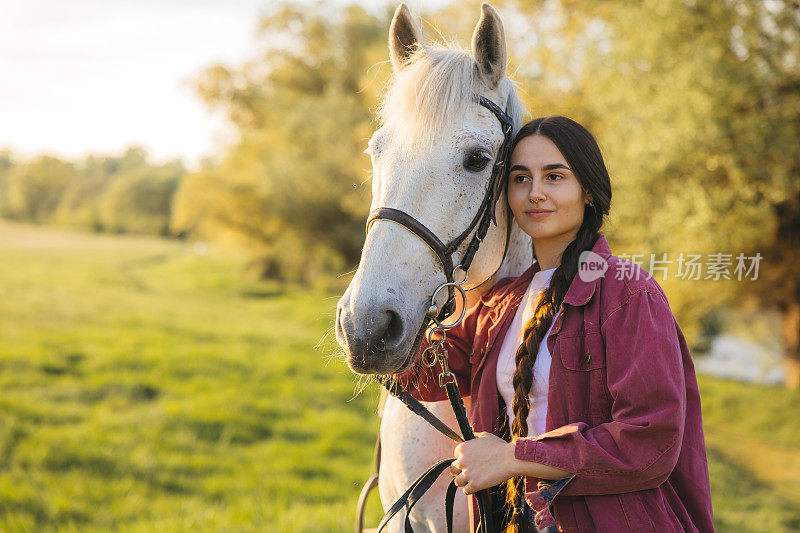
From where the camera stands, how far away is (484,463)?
150cm

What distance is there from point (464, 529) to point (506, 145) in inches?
54.4

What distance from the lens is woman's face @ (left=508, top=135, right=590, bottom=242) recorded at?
1653mm

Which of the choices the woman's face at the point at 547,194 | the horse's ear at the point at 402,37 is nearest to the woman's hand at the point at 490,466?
the woman's face at the point at 547,194

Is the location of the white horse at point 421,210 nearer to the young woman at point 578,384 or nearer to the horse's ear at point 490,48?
the horse's ear at point 490,48

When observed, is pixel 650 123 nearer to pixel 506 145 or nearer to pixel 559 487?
pixel 506 145

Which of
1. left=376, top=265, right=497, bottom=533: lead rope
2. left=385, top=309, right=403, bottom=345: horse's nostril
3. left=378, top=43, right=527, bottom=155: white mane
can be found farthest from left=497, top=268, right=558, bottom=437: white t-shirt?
left=378, top=43, right=527, bottom=155: white mane

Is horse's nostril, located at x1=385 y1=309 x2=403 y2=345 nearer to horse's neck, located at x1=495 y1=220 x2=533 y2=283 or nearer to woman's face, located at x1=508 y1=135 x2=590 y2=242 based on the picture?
woman's face, located at x1=508 y1=135 x2=590 y2=242

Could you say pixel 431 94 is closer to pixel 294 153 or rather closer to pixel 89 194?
pixel 294 153

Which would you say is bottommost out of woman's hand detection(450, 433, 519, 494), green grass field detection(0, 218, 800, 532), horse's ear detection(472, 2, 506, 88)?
green grass field detection(0, 218, 800, 532)

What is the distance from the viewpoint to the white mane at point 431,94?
69.7 inches

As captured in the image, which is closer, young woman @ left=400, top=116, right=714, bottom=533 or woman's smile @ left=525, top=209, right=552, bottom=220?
young woman @ left=400, top=116, right=714, bottom=533

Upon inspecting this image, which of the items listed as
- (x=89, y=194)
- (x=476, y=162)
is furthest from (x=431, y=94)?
(x=89, y=194)

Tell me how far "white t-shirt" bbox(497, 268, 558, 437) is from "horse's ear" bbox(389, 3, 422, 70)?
100 cm

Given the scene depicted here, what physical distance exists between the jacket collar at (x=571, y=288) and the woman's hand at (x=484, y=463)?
44 cm
